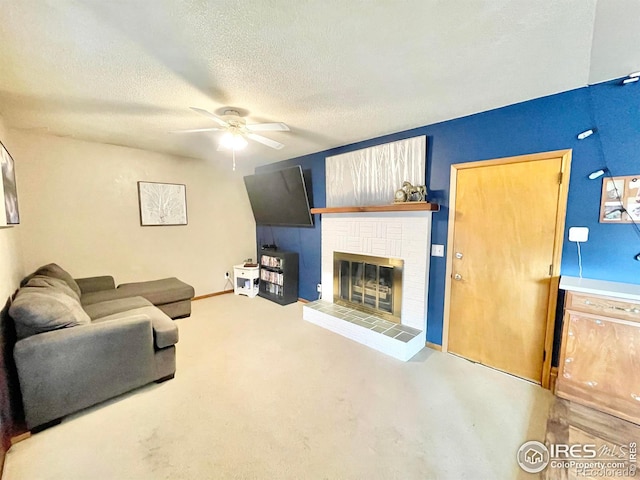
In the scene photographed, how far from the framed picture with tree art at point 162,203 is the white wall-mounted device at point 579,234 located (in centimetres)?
481

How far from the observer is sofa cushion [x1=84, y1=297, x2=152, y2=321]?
2592 mm

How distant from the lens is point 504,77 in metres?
1.82

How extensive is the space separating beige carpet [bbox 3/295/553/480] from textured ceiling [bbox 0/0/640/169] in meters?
2.42

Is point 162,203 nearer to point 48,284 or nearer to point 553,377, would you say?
point 48,284

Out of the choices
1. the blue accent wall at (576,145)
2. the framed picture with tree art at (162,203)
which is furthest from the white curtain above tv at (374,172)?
the framed picture with tree art at (162,203)

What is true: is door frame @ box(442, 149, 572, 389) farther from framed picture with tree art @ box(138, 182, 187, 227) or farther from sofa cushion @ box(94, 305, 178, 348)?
framed picture with tree art @ box(138, 182, 187, 227)

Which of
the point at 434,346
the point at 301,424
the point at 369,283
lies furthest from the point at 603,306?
the point at 301,424

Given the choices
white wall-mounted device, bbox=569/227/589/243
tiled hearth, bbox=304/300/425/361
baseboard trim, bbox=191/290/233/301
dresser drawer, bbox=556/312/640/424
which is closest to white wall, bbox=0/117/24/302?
baseboard trim, bbox=191/290/233/301

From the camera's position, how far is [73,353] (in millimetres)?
1819

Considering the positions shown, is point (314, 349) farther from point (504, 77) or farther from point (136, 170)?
point (136, 170)

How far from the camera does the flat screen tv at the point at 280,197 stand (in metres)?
3.92

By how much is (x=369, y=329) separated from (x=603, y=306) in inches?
74.6

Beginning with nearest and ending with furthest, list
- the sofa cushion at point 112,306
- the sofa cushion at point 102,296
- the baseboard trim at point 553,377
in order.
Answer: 1. the baseboard trim at point 553,377
2. the sofa cushion at point 112,306
3. the sofa cushion at point 102,296

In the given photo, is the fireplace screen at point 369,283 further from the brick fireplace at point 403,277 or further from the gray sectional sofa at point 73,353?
the gray sectional sofa at point 73,353
